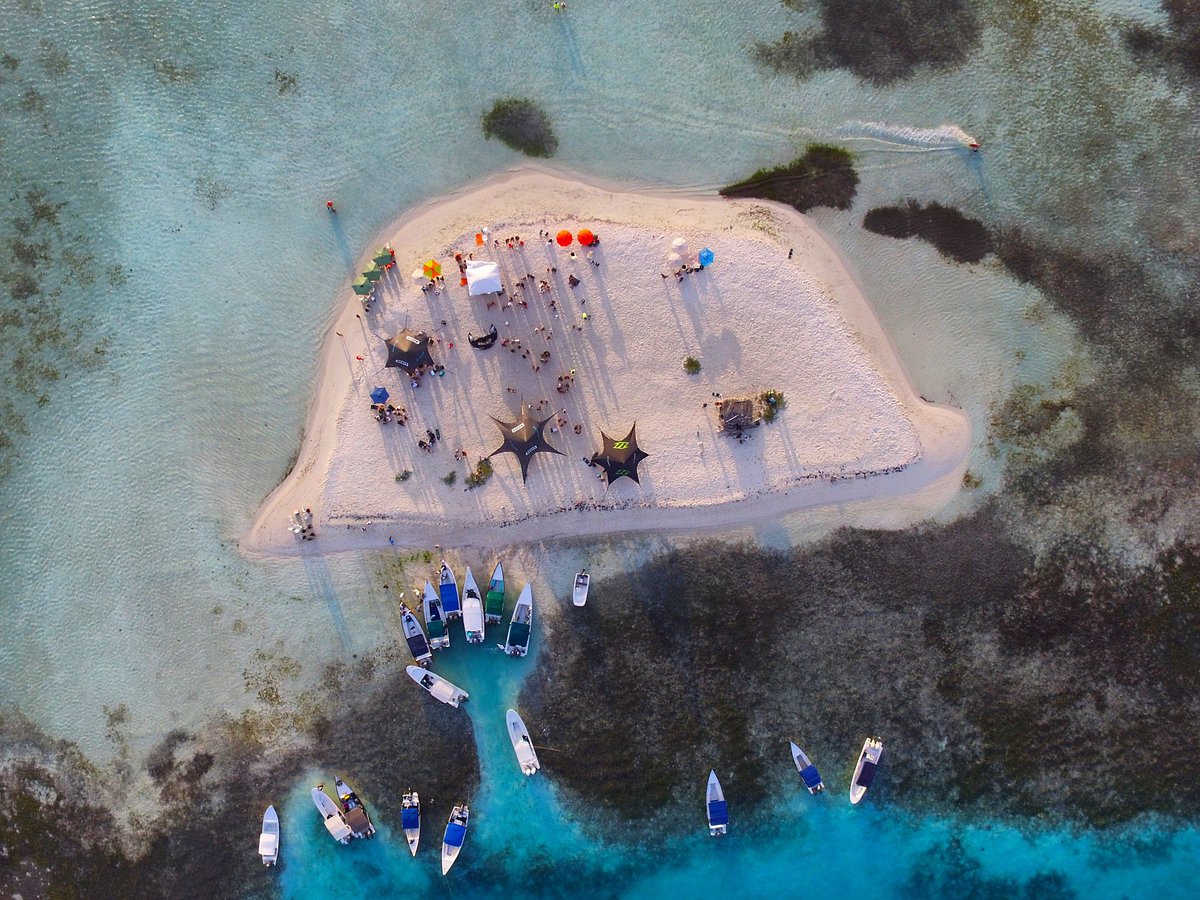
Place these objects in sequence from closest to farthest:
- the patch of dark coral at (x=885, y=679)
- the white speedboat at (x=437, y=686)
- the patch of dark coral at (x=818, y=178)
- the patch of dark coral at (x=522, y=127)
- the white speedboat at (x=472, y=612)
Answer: the patch of dark coral at (x=885, y=679) → the white speedboat at (x=472, y=612) → the white speedboat at (x=437, y=686) → the patch of dark coral at (x=818, y=178) → the patch of dark coral at (x=522, y=127)

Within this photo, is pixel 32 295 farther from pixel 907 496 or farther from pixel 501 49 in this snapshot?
pixel 907 496

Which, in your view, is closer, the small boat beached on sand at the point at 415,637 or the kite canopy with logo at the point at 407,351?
the kite canopy with logo at the point at 407,351

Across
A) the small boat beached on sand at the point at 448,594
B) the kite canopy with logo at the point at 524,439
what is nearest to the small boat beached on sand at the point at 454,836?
the small boat beached on sand at the point at 448,594

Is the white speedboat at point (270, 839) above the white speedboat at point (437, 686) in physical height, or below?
below

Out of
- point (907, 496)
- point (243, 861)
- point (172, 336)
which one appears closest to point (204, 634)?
point (243, 861)

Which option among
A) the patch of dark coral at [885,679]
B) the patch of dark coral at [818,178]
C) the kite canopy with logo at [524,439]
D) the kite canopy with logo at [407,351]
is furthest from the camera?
the patch of dark coral at [818,178]

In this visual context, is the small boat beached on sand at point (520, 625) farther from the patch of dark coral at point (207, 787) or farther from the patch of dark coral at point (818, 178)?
the patch of dark coral at point (818, 178)
